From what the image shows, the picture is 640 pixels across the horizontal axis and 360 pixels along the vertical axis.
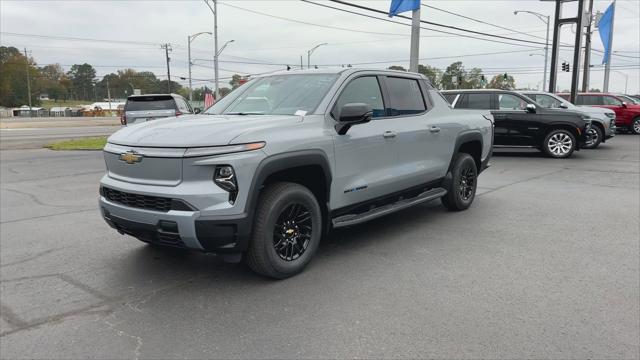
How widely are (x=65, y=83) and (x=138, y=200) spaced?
16305 centimetres

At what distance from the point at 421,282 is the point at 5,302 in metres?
3.34

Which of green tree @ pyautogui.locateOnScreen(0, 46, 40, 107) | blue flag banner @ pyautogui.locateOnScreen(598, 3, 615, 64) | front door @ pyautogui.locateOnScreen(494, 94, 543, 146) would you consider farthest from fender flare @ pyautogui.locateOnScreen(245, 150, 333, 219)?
green tree @ pyautogui.locateOnScreen(0, 46, 40, 107)

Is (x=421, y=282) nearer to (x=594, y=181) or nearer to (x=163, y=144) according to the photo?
(x=163, y=144)

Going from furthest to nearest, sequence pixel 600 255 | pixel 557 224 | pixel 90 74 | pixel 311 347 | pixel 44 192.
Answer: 1. pixel 90 74
2. pixel 44 192
3. pixel 557 224
4. pixel 600 255
5. pixel 311 347

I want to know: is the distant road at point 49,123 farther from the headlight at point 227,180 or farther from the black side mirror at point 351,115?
the headlight at point 227,180

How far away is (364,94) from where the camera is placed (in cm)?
527

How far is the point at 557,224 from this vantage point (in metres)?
6.39

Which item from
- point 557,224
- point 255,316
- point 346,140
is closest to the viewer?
point 255,316

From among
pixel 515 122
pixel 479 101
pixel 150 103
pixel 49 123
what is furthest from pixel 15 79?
pixel 515 122

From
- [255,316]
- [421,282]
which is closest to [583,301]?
[421,282]

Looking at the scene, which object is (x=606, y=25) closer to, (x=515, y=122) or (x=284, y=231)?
(x=515, y=122)

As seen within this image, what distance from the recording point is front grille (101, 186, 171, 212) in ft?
12.7

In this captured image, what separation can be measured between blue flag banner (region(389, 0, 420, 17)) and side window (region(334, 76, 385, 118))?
12.7 meters

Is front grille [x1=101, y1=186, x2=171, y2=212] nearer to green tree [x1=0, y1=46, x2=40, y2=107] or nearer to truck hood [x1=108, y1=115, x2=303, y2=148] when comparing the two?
truck hood [x1=108, y1=115, x2=303, y2=148]
